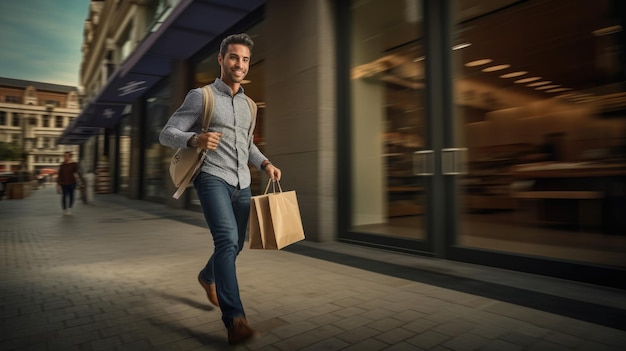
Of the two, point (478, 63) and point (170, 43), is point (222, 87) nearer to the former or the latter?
point (478, 63)

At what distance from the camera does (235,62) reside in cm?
252

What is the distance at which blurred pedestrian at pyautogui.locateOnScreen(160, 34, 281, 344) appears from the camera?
227cm

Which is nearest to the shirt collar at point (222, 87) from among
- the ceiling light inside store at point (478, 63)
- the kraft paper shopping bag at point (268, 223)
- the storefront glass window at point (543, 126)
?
the kraft paper shopping bag at point (268, 223)

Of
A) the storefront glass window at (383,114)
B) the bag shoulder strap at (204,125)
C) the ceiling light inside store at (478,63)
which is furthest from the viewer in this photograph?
the storefront glass window at (383,114)

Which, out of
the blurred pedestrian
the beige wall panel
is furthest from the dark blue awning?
the blurred pedestrian

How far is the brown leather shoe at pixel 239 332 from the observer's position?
2201 millimetres

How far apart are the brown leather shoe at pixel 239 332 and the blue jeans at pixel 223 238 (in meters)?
0.04

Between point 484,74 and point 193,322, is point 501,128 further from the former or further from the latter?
point 193,322

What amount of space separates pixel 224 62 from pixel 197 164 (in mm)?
737

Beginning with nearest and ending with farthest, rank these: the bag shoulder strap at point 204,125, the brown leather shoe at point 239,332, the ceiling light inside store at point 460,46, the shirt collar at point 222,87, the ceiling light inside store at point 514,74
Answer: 1. the brown leather shoe at point 239,332
2. the bag shoulder strap at point 204,125
3. the shirt collar at point 222,87
4. the ceiling light inside store at point 460,46
5. the ceiling light inside store at point 514,74

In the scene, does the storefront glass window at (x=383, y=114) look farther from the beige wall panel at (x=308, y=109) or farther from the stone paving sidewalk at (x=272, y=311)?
the stone paving sidewalk at (x=272, y=311)

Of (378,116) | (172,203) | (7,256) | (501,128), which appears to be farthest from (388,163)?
(172,203)

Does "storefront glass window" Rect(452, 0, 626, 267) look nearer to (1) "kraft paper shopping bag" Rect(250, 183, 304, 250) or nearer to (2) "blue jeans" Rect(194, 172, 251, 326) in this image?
(1) "kraft paper shopping bag" Rect(250, 183, 304, 250)

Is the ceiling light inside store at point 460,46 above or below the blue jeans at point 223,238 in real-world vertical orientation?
above
